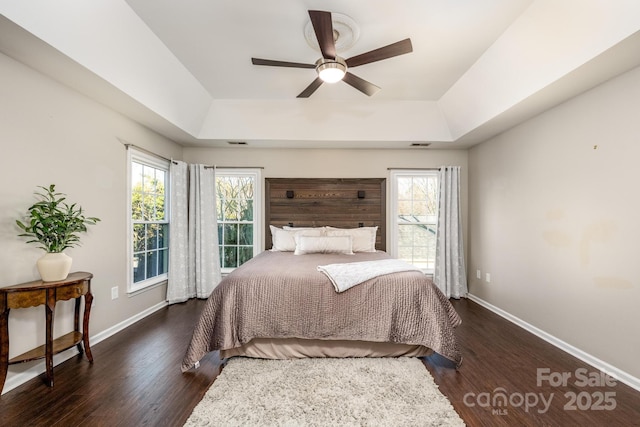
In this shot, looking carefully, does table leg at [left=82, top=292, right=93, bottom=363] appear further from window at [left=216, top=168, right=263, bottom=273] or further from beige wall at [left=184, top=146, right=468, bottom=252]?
beige wall at [left=184, top=146, right=468, bottom=252]

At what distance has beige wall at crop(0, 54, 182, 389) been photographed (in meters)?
2.00

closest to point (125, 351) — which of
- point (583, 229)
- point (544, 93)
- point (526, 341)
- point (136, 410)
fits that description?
point (136, 410)

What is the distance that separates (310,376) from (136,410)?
44.4 inches

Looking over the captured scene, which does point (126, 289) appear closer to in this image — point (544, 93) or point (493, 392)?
point (493, 392)

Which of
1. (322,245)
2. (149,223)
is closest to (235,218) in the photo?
(149,223)

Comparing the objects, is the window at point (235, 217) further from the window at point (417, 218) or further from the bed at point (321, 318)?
the window at point (417, 218)

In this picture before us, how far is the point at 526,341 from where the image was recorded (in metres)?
2.76

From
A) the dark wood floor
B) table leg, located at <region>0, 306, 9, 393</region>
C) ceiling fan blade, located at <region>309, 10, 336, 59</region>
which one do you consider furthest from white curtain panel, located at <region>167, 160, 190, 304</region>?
ceiling fan blade, located at <region>309, 10, 336, 59</region>

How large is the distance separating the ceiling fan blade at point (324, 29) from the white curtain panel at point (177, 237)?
2784 millimetres

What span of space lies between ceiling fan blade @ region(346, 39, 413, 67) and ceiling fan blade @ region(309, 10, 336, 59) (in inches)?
8.7

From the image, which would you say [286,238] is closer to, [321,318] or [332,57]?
[321,318]

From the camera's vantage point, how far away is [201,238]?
4.16 meters

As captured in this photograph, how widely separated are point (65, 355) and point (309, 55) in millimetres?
3416

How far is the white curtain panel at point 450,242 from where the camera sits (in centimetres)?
419
